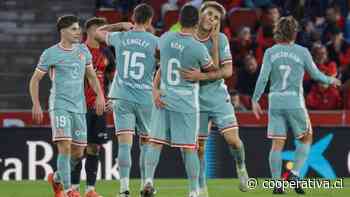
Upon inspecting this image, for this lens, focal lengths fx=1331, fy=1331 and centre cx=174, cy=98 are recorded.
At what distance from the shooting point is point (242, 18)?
985 inches

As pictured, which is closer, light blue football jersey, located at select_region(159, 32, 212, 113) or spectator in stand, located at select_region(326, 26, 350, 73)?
light blue football jersey, located at select_region(159, 32, 212, 113)

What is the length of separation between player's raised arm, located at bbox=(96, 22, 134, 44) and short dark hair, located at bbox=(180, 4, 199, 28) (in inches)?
51.0

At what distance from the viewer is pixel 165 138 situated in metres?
14.3

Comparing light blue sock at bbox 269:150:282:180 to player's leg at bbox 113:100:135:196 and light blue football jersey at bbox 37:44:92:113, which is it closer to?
player's leg at bbox 113:100:135:196

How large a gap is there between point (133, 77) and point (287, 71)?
2101mm

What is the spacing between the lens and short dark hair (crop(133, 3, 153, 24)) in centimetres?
1475

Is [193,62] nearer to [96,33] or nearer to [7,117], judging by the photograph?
[96,33]

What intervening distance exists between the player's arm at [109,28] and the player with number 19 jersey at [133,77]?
0.47 feet

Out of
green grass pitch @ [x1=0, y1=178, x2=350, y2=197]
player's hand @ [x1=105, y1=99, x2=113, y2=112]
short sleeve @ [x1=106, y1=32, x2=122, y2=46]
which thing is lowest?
green grass pitch @ [x1=0, y1=178, x2=350, y2=197]

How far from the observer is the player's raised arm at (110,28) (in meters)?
15.2

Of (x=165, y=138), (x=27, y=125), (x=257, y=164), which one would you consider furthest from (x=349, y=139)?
(x=165, y=138)

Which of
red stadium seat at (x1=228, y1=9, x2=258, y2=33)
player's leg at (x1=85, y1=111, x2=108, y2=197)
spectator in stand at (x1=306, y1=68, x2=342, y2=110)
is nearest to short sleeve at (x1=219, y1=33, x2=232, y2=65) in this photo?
player's leg at (x1=85, y1=111, x2=108, y2=197)

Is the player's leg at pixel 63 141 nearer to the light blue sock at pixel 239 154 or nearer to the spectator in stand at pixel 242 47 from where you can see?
the light blue sock at pixel 239 154

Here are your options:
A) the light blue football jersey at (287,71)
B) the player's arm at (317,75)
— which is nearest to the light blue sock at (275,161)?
the light blue football jersey at (287,71)
